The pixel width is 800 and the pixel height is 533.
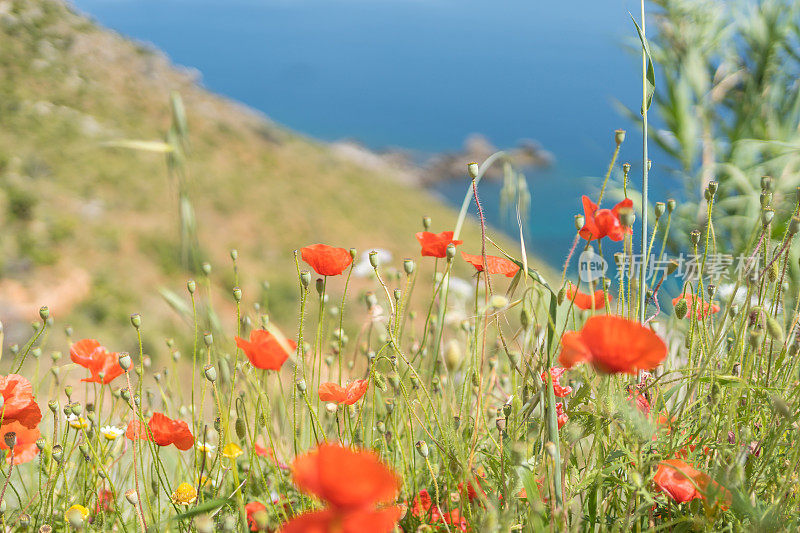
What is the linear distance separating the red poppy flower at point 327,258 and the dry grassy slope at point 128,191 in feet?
0.88

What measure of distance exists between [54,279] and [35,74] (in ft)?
23.7

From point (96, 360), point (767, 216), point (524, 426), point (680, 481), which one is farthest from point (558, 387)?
point (96, 360)

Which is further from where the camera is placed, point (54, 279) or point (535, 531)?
point (54, 279)

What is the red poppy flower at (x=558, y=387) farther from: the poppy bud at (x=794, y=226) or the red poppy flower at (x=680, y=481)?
the poppy bud at (x=794, y=226)

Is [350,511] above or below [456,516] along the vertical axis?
above

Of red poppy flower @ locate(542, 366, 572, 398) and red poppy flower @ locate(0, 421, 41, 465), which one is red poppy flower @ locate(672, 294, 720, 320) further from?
red poppy flower @ locate(0, 421, 41, 465)

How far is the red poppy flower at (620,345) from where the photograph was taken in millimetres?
417

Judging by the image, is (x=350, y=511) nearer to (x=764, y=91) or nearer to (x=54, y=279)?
(x=764, y=91)

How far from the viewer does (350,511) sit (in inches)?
12.6

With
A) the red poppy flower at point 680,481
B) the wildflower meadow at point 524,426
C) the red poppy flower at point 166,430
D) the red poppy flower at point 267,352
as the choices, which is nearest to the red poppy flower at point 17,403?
the wildflower meadow at point 524,426

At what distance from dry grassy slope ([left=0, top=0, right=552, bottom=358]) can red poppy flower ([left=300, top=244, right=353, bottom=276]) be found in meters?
0.27

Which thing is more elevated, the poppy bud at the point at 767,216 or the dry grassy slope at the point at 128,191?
the poppy bud at the point at 767,216

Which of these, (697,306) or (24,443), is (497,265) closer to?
(697,306)

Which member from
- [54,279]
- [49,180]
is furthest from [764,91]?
[49,180]
